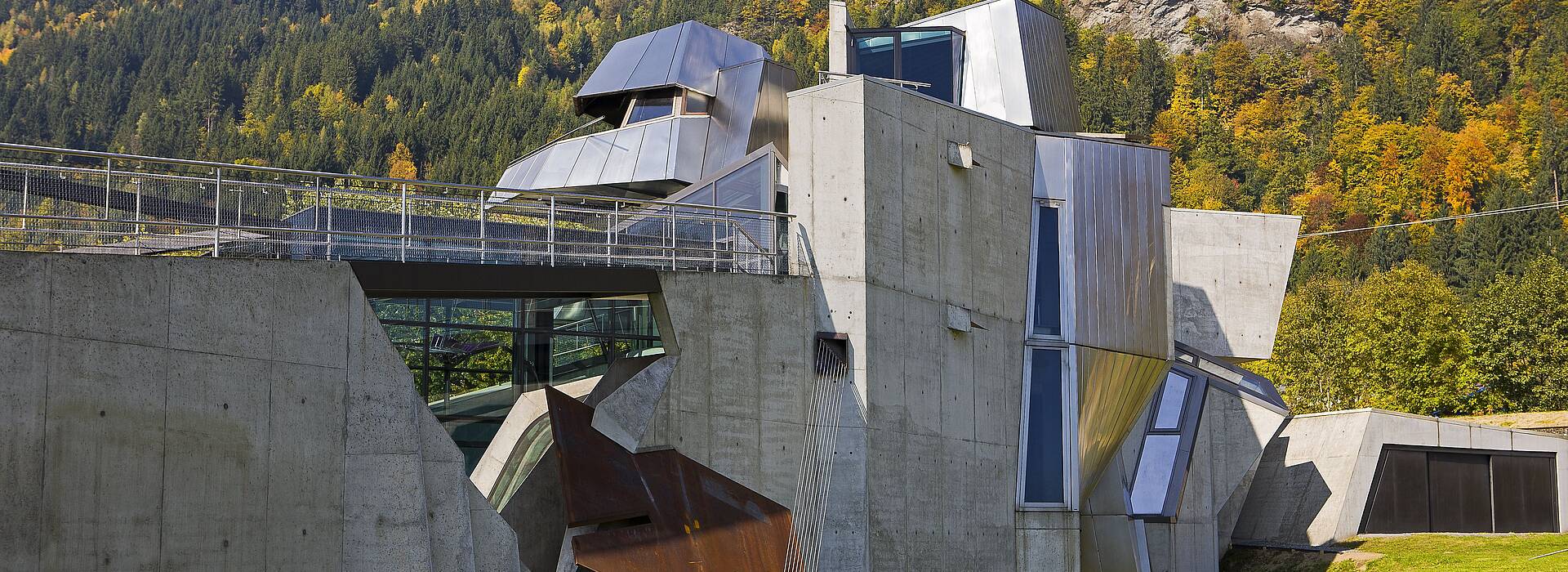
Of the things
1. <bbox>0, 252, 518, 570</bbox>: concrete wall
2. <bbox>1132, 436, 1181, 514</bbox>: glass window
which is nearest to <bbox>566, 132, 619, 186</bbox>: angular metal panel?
<bbox>1132, 436, 1181, 514</bbox>: glass window

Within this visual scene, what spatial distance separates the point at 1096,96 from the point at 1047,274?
357 feet

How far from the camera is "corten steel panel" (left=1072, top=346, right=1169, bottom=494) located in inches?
940

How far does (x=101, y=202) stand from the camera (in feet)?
48.8

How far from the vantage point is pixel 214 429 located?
14352 millimetres

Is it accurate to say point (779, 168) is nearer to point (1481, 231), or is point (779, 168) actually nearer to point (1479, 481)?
point (1479, 481)

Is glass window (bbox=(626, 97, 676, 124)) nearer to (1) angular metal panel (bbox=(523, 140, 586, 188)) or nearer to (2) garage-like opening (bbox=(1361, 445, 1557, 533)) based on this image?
(1) angular metal panel (bbox=(523, 140, 586, 188))

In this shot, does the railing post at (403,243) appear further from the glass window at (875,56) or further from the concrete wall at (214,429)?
the glass window at (875,56)

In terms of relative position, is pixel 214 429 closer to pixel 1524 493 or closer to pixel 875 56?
pixel 875 56

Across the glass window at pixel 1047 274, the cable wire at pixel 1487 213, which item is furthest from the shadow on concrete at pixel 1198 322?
the cable wire at pixel 1487 213

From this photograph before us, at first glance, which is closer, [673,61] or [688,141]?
[688,141]

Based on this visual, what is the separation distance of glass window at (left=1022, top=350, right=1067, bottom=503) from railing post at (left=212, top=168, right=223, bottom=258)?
12.9 metres

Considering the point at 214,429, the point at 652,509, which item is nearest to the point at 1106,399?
the point at 652,509

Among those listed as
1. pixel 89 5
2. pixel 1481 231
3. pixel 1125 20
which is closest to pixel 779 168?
pixel 1481 231

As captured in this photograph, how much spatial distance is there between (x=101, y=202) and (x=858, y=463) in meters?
9.95
